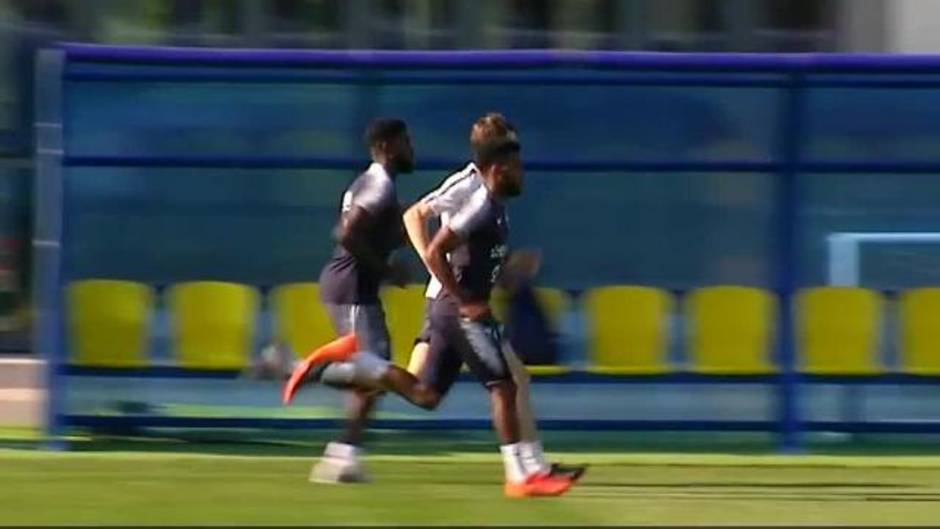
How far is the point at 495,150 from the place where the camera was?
433 inches

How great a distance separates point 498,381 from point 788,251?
3.02m

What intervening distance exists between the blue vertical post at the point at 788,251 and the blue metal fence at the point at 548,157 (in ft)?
0.04

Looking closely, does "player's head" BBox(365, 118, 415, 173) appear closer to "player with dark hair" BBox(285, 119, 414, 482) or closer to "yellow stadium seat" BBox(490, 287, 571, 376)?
"player with dark hair" BBox(285, 119, 414, 482)

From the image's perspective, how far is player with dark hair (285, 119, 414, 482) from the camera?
11.7 m

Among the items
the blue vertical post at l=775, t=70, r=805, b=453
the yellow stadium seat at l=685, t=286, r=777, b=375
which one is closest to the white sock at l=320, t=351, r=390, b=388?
the yellow stadium seat at l=685, t=286, r=777, b=375

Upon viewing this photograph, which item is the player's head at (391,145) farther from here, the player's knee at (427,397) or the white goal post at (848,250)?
the white goal post at (848,250)

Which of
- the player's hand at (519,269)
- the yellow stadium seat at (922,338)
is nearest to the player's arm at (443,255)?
the player's hand at (519,269)

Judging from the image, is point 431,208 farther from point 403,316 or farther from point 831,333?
point 831,333

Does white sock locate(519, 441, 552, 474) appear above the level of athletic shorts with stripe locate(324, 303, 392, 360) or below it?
below

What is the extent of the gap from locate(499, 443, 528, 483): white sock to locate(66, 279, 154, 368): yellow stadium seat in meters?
3.02

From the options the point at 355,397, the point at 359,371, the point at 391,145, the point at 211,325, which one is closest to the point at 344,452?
the point at 355,397

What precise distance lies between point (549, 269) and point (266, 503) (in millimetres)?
3209

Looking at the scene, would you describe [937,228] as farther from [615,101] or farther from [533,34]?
[533,34]

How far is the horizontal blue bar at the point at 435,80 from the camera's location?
13406mm
